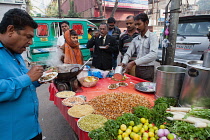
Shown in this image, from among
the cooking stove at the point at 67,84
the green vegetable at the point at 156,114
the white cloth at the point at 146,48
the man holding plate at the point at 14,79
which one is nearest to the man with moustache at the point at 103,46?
the white cloth at the point at 146,48

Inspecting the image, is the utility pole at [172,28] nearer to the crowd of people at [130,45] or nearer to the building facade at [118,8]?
the crowd of people at [130,45]

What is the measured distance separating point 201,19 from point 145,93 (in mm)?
3928

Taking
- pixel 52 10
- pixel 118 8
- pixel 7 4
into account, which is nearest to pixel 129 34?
pixel 7 4

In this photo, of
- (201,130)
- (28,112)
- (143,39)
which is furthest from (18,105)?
(143,39)

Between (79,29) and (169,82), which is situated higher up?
(79,29)

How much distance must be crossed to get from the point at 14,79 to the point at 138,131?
1.18 meters

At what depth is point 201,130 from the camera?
3.90ft

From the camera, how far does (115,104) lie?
1817mm

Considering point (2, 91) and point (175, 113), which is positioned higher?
point (2, 91)

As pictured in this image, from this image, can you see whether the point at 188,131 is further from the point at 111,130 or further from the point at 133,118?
the point at 111,130

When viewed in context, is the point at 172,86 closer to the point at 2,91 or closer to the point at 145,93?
the point at 145,93

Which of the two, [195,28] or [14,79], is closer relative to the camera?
[14,79]

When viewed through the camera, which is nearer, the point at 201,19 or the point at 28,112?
the point at 28,112

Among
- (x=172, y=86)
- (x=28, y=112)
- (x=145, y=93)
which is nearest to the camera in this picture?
(x=28, y=112)
